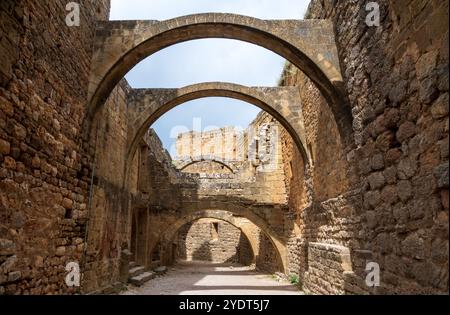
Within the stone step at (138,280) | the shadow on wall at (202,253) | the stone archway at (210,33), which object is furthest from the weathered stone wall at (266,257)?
the stone archway at (210,33)

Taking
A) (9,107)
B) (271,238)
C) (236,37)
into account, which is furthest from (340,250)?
(271,238)

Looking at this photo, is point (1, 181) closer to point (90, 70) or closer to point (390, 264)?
point (90, 70)

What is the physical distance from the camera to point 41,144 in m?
4.23

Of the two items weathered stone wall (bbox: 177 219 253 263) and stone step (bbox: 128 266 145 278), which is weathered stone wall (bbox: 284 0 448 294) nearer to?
stone step (bbox: 128 266 145 278)

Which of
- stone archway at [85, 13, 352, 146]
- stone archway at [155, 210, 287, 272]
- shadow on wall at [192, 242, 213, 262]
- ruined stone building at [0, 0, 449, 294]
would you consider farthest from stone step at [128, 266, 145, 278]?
shadow on wall at [192, 242, 213, 262]

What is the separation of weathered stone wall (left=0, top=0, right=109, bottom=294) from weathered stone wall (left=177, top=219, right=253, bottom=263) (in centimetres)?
1513

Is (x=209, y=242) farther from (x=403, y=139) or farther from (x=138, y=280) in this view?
(x=403, y=139)

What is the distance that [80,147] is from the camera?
5.57 m

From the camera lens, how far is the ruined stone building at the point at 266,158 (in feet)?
8.21

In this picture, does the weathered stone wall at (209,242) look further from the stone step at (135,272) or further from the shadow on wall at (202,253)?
the stone step at (135,272)

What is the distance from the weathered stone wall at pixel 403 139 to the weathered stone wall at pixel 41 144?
3.57m

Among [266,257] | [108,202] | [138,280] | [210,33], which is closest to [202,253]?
[266,257]

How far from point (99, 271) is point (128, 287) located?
172cm

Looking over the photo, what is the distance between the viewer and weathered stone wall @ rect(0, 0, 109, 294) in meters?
3.54
